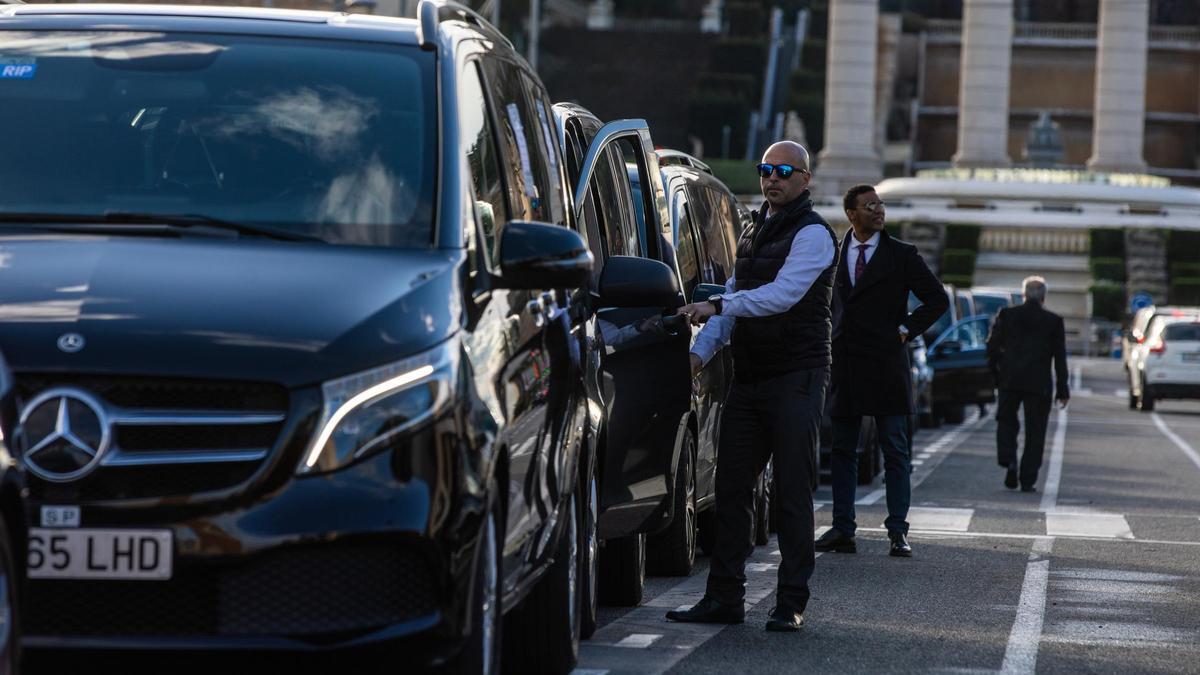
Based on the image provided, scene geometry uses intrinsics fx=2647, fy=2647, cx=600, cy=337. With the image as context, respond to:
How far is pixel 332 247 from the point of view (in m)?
6.79

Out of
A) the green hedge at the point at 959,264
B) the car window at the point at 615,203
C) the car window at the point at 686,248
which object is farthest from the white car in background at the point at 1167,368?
the green hedge at the point at 959,264

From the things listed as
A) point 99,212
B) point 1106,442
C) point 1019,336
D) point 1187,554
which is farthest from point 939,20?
point 99,212

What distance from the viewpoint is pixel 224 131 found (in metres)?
7.28

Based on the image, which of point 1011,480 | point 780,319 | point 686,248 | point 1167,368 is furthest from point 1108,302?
point 780,319

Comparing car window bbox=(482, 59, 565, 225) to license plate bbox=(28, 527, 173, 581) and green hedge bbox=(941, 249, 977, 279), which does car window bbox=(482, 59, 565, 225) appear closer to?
license plate bbox=(28, 527, 173, 581)

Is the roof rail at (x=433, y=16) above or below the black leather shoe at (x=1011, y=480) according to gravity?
above

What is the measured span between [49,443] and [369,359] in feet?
2.47

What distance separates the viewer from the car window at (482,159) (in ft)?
24.0

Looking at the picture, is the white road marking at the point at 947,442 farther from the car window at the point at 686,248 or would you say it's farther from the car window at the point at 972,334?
the car window at the point at 686,248

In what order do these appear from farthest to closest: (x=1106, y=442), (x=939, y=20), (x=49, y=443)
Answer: (x=939, y=20)
(x=1106, y=442)
(x=49, y=443)

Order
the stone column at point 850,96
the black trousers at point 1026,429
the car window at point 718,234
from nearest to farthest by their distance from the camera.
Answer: the car window at point 718,234
the black trousers at point 1026,429
the stone column at point 850,96

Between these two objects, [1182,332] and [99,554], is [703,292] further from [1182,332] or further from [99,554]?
[1182,332]

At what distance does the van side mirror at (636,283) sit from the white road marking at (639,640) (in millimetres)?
1316

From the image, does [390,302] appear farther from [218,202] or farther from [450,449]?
[218,202]
